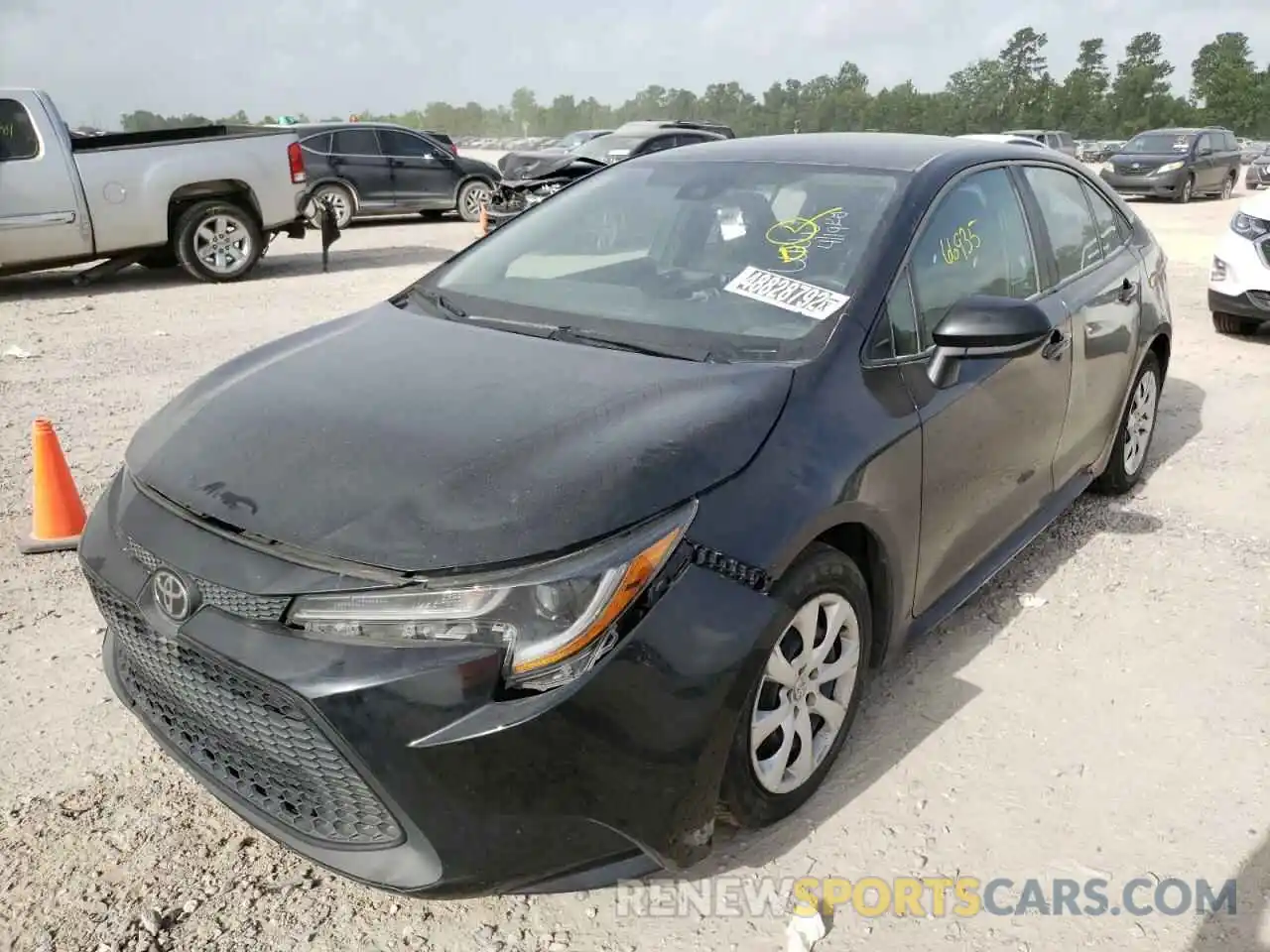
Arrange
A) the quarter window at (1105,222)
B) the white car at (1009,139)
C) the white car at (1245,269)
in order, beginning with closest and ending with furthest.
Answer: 1. the quarter window at (1105,222)
2. the white car at (1009,139)
3. the white car at (1245,269)

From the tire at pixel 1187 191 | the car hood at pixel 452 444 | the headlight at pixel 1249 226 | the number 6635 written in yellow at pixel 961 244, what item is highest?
the number 6635 written in yellow at pixel 961 244

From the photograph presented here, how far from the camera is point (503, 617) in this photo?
1920 millimetres

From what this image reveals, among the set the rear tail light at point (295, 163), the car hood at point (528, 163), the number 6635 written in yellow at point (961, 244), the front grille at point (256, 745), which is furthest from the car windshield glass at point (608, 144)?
the front grille at point (256, 745)

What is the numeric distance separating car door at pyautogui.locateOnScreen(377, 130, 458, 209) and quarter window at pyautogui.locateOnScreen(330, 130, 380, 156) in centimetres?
13

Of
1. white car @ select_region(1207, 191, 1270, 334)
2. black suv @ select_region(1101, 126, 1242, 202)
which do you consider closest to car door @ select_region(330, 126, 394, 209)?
white car @ select_region(1207, 191, 1270, 334)

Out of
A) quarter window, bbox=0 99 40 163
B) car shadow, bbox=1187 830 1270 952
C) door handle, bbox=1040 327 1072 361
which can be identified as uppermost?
quarter window, bbox=0 99 40 163

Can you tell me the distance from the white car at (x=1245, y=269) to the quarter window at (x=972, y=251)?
5.13m

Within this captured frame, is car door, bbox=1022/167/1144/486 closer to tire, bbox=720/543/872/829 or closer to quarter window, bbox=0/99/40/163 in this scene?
tire, bbox=720/543/872/829

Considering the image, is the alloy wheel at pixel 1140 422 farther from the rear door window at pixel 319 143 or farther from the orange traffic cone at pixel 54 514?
the rear door window at pixel 319 143

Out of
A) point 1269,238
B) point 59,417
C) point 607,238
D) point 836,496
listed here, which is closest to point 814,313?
point 836,496

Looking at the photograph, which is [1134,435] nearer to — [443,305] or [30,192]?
[443,305]

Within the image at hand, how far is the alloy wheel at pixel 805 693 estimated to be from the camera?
2.35 m

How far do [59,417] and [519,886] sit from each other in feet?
16.4

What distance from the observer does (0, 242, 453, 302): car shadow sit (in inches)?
401
